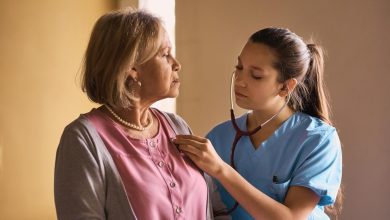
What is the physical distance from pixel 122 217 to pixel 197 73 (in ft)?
4.28

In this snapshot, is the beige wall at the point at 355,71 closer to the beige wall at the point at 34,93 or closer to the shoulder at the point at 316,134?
the shoulder at the point at 316,134

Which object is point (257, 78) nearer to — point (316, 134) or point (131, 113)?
point (316, 134)

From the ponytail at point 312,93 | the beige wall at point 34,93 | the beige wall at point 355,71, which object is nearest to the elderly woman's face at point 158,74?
the ponytail at point 312,93

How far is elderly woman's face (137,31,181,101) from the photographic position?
3.94 ft

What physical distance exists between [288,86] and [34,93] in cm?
92

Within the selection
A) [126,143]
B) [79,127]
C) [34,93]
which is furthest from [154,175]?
[34,93]

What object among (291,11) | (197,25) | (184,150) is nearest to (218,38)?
(197,25)

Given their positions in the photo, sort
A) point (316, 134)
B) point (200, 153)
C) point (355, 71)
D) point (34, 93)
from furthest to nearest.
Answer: point (355, 71), point (34, 93), point (316, 134), point (200, 153)

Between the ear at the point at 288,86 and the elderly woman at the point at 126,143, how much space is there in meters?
0.43

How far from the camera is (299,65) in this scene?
5.02 feet

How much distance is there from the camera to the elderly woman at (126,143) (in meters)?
1.05

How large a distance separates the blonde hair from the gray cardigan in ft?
0.32

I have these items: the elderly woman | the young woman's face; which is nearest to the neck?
the elderly woman

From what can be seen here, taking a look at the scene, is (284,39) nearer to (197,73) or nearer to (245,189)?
(245,189)
